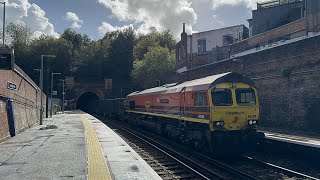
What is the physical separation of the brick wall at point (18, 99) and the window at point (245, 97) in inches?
472

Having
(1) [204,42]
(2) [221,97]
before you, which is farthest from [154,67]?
(2) [221,97]

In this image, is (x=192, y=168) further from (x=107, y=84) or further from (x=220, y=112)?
(x=107, y=84)

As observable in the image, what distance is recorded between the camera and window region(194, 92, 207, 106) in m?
14.3

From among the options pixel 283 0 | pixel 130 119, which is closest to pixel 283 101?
pixel 130 119

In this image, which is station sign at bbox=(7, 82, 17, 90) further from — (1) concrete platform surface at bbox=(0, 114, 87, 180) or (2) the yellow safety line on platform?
(2) the yellow safety line on platform

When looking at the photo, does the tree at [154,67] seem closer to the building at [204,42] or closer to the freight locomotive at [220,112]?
the building at [204,42]

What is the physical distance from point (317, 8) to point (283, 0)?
1289 centimetres

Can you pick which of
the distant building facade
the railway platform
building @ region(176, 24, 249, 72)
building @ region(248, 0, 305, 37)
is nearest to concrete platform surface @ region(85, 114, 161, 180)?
the railway platform

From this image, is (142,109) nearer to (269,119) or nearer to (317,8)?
(269,119)

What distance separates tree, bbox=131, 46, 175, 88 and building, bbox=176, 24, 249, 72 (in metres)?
4.54

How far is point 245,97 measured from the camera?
567 inches

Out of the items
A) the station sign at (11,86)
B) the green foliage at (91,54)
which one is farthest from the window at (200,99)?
the green foliage at (91,54)

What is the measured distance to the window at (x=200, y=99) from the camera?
564 inches

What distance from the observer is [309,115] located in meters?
20.0
